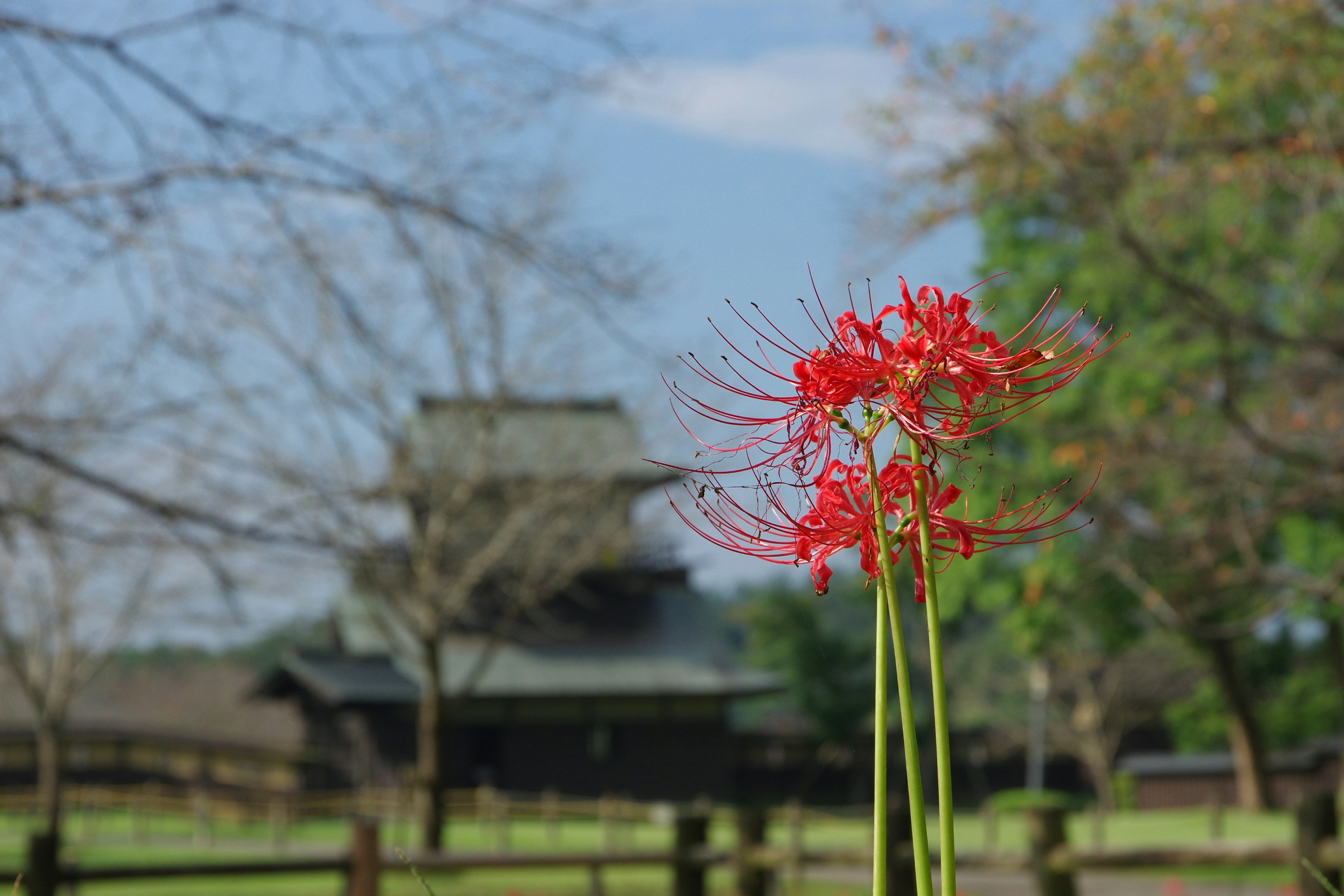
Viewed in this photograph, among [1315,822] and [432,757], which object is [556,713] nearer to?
[432,757]

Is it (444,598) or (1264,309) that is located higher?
(1264,309)

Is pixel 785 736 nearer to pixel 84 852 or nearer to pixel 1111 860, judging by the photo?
pixel 84 852

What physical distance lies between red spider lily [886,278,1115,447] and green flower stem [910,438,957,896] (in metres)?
0.08

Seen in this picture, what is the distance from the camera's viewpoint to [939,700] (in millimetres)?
963

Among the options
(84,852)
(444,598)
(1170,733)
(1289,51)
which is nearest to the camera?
(1289,51)

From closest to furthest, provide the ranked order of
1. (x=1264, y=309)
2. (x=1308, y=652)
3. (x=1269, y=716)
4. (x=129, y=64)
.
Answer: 1. (x=129, y=64)
2. (x=1264, y=309)
3. (x=1269, y=716)
4. (x=1308, y=652)

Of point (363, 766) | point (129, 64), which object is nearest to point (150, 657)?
point (363, 766)

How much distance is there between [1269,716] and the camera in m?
28.2

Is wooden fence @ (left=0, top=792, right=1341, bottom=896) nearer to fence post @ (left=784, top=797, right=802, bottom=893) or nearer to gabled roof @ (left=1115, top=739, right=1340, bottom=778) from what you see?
fence post @ (left=784, top=797, right=802, bottom=893)

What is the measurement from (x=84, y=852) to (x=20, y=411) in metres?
15.1

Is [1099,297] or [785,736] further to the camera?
[785,736]

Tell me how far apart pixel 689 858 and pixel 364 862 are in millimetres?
1796

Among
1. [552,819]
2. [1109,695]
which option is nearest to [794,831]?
[552,819]

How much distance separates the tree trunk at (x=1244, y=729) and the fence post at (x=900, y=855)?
678 inches
